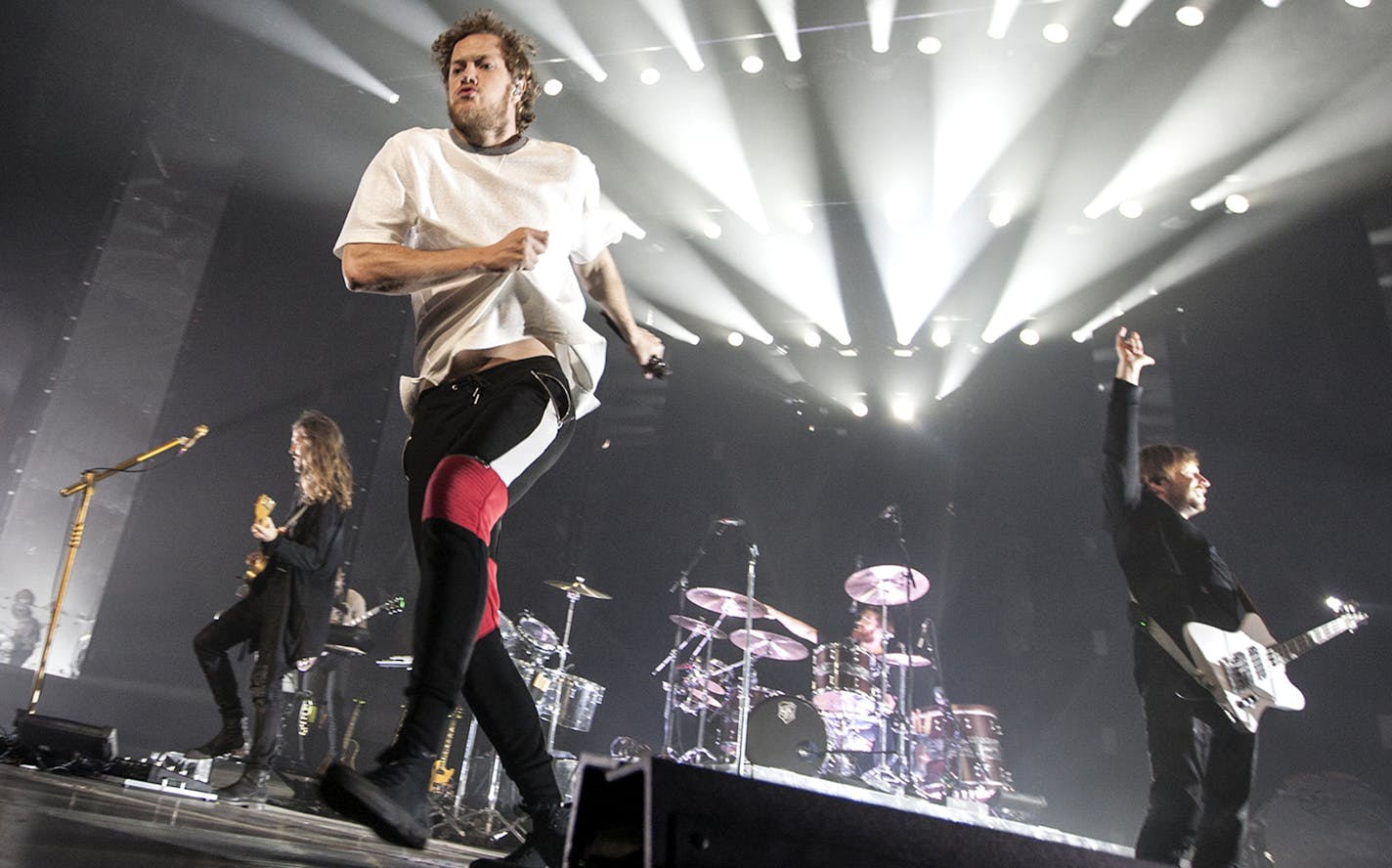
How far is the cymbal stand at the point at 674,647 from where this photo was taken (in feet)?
19.7

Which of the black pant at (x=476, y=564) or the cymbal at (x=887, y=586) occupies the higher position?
the cymbal at (x=887, y=586)

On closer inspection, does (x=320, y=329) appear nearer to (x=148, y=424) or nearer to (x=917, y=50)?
(x=148, y=424)

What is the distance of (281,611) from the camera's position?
4.24m

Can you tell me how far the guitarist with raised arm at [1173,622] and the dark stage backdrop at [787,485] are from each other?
1.79m

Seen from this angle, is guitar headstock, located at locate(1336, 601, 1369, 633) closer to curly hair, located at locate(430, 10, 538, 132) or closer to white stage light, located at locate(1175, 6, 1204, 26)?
white stage light, located at locate(1175, 6, 1204, 26)

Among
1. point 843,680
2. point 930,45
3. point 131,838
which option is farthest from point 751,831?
point 930,45

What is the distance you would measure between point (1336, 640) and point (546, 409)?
5372 mm

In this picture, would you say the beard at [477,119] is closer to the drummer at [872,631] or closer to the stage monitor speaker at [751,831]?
the stage monitor speaker at [751,831]

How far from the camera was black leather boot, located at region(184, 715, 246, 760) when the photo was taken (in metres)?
4.20

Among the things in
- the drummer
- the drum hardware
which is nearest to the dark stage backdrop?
the drummer

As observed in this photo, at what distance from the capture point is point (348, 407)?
237 inches

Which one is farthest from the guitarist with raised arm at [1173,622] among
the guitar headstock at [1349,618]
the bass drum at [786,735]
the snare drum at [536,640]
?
the snare drum at [536,640]

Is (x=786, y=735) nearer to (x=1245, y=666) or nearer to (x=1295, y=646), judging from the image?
(x=1245, y=666)

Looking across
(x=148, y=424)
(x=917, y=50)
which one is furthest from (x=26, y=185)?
(x=917, y=50)
